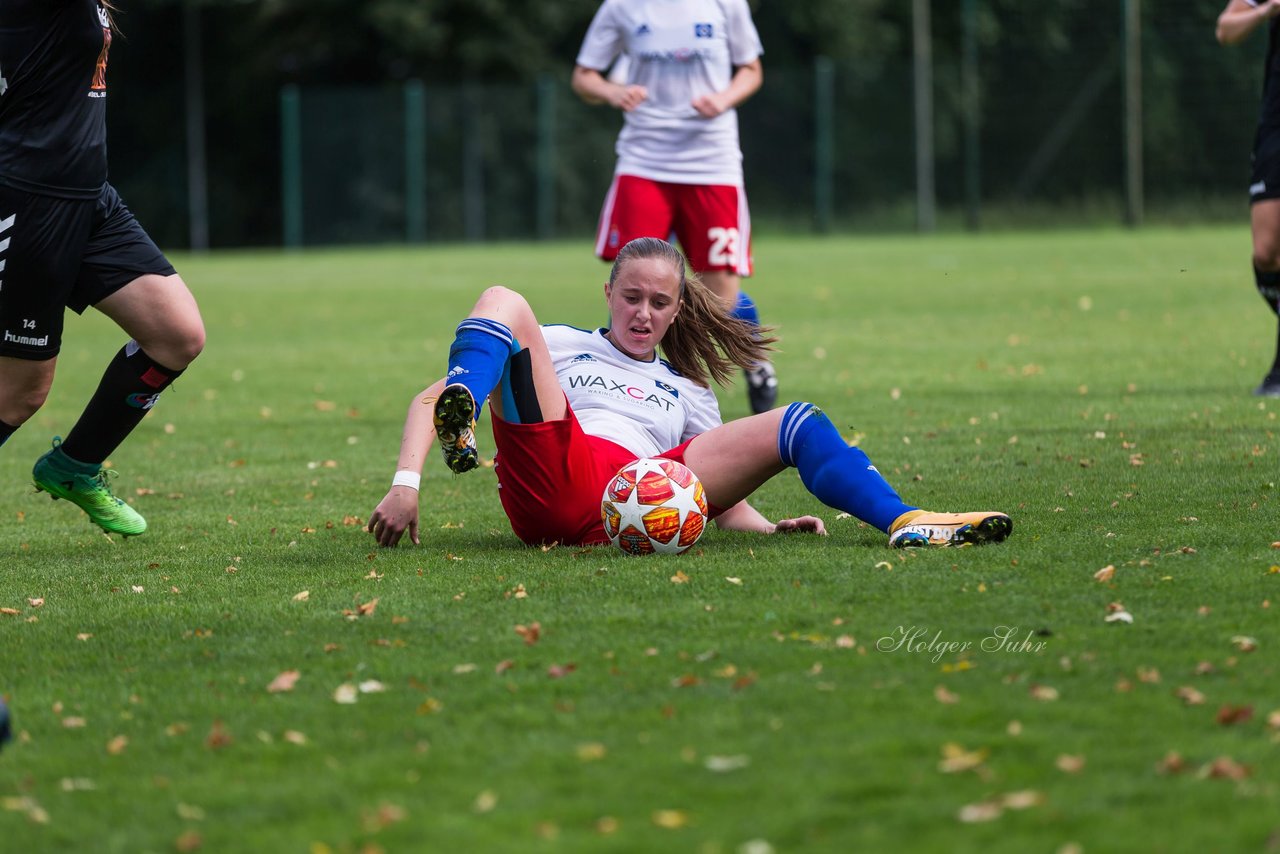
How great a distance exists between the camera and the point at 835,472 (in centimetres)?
518

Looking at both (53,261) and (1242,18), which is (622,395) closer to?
(53,261)

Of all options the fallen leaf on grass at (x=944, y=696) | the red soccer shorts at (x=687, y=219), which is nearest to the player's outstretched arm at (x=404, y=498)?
the fallen leaf on grass at (x=944, y=696)

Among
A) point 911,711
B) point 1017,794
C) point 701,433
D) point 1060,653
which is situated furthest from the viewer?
point 701,433

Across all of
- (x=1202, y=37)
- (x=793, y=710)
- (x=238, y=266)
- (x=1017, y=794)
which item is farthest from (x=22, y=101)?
(x=1202, y=37)

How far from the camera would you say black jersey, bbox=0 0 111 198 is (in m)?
5.32

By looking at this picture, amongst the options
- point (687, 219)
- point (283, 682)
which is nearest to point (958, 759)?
point (283, 682)

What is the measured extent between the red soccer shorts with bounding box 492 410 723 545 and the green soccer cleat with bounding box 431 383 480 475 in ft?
1.63

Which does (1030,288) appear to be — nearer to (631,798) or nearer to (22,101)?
(22,101)

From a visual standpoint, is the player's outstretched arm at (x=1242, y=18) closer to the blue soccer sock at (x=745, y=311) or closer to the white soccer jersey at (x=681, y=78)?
the white soccer jersey at (x=681, y=78)

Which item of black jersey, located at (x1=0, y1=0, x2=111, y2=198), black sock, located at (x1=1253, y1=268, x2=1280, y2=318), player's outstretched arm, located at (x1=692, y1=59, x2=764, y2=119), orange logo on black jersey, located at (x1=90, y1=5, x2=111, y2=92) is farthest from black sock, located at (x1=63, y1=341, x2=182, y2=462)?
black sock, located at (x1=1253, y1=268, x2=1280, y2=318)

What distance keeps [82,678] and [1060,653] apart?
7.48 ft

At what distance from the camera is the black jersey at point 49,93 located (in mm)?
5324

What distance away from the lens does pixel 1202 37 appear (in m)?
30.4

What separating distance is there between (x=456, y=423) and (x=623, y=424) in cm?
106
